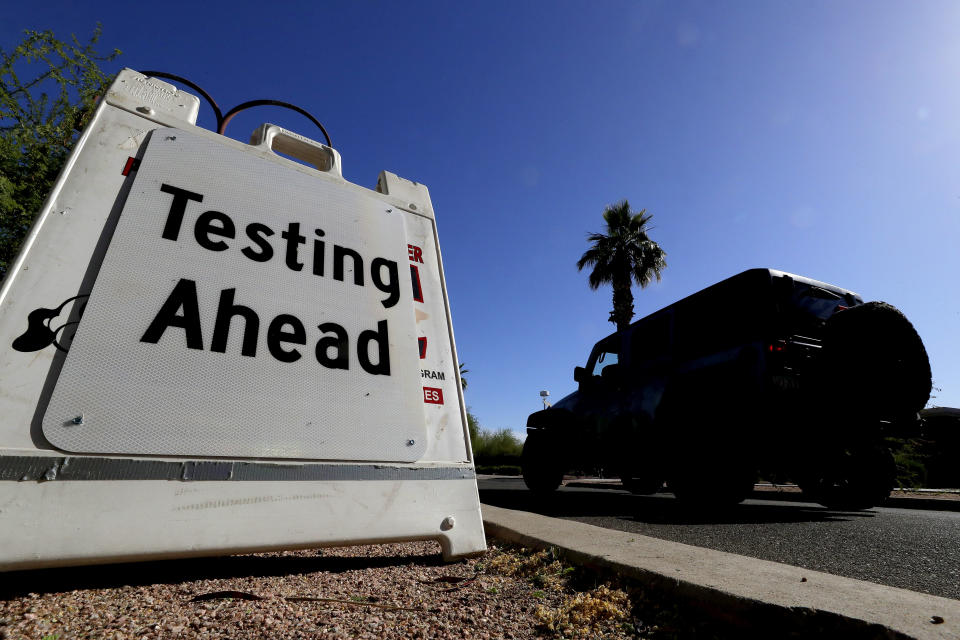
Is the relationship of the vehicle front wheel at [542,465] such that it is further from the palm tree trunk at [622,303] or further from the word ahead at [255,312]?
the palm tree trunk at [622,303]

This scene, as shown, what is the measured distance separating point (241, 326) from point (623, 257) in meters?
18.4

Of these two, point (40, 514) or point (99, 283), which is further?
point (99, 283)

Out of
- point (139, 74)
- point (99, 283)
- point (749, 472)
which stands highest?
point (139, 74)

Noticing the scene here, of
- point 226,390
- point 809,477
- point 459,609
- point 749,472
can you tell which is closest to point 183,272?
point 226,390

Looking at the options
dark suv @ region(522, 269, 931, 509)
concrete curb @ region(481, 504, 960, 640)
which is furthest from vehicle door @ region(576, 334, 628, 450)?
concrete curb @ region(481, 504, 960, 640)

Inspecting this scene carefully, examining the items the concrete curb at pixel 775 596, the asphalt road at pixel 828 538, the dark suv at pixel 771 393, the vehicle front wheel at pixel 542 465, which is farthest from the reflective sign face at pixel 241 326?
the vehicle front wheel at pixel 542 465

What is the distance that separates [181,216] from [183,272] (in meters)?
0.25

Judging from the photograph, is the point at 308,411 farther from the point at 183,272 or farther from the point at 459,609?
the point at 459,609

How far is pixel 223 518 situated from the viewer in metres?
1.35

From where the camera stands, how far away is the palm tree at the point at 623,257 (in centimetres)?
1817

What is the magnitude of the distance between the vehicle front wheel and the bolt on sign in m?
4.61

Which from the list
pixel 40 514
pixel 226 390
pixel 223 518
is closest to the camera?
pixel 40 514

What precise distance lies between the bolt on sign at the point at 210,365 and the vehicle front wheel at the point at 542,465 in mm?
4612

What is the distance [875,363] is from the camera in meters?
3.75
